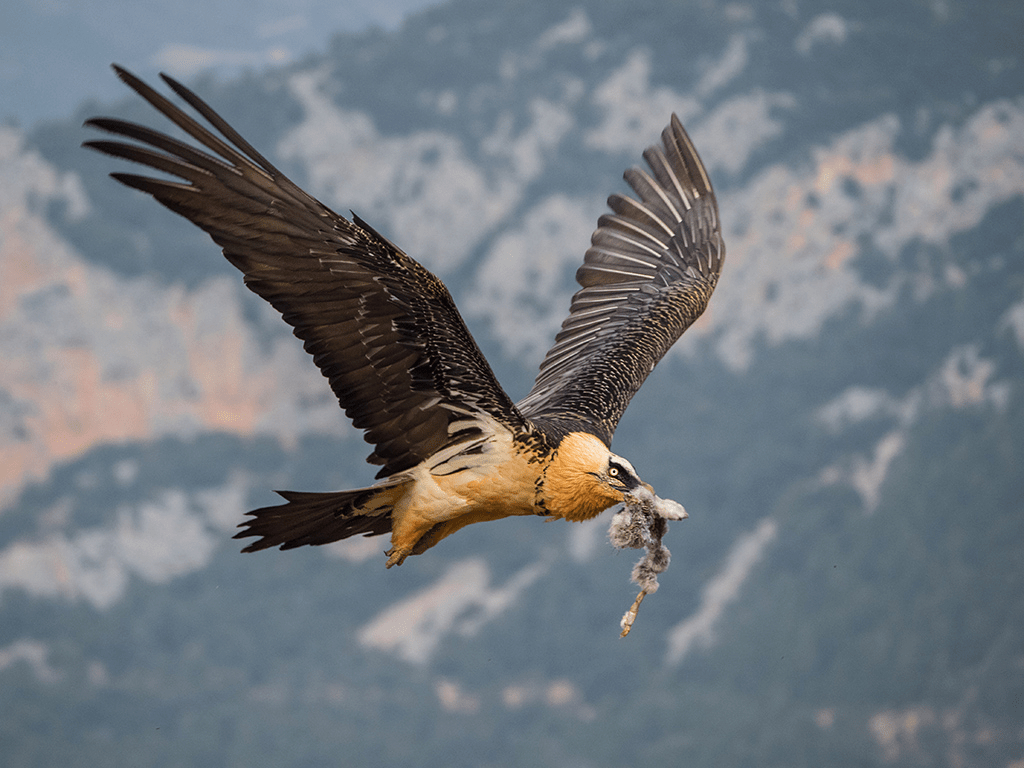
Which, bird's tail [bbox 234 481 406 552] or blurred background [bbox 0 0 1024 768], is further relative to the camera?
→ blurred background [bbox 0 0 1024 768]

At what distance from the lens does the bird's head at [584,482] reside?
24.8ft

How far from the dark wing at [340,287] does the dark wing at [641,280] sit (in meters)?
2.10

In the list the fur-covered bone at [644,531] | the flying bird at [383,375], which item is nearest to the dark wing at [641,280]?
the flying bird at [383,375]

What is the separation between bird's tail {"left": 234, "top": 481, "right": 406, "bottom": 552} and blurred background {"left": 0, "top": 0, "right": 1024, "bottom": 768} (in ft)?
341

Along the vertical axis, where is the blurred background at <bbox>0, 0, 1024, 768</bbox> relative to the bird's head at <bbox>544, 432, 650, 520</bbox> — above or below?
above

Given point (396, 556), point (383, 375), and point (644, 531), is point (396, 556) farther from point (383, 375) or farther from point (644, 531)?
point (644, 531)

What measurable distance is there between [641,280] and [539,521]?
10499cm

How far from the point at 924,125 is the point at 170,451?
9392 centimetres

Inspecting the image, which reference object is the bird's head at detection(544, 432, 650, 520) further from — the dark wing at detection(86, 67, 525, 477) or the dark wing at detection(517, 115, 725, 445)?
the dark wing at detection(517, 115, 725, 445)

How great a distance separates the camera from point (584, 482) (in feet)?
24.8

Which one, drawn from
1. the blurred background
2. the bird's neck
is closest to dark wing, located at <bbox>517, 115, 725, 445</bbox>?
the bird's neck

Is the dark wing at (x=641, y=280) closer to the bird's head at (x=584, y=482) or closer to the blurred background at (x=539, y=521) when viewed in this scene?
the bird's head at (x=584, y=482)

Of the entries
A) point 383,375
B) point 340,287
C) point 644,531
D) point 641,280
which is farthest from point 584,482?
point 641,280

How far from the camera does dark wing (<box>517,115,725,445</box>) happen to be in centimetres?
1037
